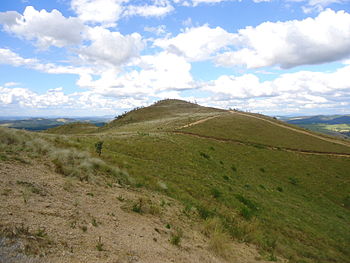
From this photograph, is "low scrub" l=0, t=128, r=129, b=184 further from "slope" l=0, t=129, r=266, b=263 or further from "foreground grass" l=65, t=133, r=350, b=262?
"foreground grass" l=65, t=133, r=350, b=262

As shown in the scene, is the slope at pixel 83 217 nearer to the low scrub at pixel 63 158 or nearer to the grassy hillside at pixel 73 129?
the low scrub at pixel 63 158

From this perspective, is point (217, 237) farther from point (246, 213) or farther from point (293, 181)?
point (293, 181)

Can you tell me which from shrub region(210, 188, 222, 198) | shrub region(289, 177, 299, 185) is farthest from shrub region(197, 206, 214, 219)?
shrub region(289, 177, 299, 185)

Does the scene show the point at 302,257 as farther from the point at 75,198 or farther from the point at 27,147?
the point at 27,147

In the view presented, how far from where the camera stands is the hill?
13062 millimetres

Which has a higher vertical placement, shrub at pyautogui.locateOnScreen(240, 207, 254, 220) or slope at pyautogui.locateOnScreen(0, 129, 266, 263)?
slope at pyautogui.locateOnScreen(0, 129, 266, 263)

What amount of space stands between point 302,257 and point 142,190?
8.87 meters

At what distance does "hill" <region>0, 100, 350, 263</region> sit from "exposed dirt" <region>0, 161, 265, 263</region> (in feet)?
2.24

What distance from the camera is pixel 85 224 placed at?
8.40 metres

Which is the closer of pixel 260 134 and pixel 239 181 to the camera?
pixel 239 181

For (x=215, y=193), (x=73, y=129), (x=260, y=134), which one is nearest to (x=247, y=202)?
(x=215, y=193)

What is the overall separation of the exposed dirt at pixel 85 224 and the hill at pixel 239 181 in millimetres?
683

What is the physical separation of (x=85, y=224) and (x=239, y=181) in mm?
17135

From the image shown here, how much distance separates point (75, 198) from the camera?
10281 mm
